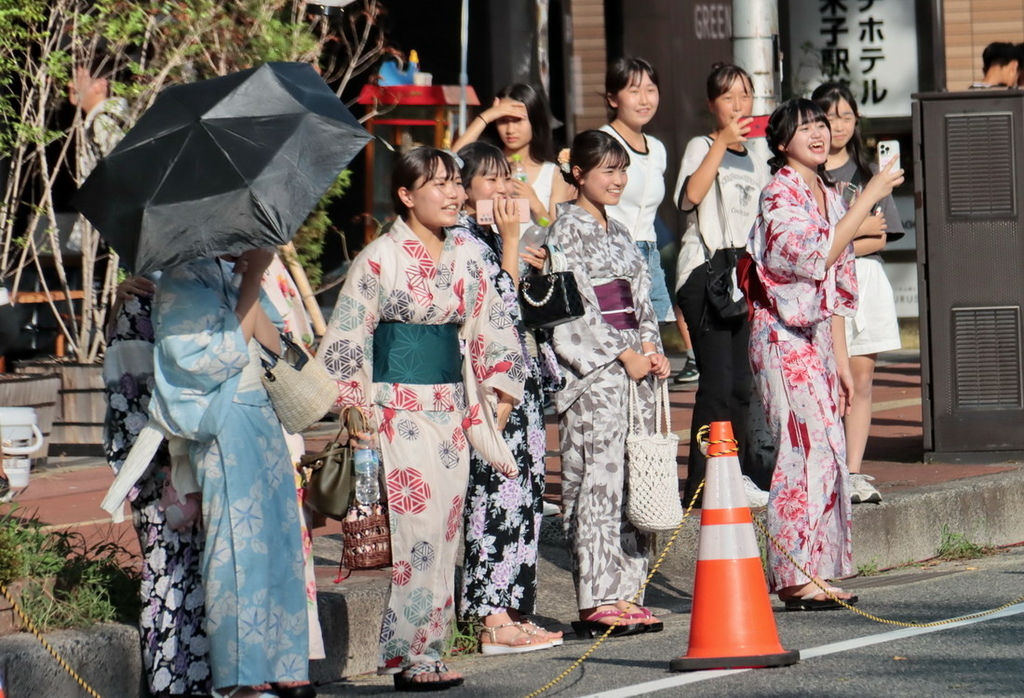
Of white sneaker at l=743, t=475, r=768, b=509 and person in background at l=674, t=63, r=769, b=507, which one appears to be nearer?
white sneaker at l=743, t=475, r=768, b=509

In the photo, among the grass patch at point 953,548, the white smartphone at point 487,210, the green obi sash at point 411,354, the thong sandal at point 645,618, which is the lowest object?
the thong sandal at point 645,618

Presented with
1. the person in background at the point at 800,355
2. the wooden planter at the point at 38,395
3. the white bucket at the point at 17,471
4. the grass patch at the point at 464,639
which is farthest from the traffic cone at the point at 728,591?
the wooden planter at the point at 38,395

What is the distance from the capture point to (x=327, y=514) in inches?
220

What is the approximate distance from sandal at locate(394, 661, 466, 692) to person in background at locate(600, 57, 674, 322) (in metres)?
2.49

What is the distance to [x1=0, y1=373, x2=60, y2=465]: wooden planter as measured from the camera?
9516mm

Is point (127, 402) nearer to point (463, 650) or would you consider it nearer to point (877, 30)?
point (463, 650)

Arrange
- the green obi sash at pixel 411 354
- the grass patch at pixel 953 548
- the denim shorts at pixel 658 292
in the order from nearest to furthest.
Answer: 1. the green obi sash at pixel 411 354
2. the denim shorts at pixel 658 292
3. the grass patch at pixel 953 548

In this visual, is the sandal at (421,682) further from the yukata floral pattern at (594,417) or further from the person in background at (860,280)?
the person in background at (860,280)

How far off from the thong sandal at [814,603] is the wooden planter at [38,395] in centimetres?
446

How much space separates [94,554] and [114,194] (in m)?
1.57

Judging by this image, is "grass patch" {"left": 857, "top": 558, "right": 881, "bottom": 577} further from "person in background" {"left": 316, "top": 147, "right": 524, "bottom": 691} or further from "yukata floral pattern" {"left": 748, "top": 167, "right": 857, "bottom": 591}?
"person in background" {"left": 316, "top": 147, "right": 524, "bottom": 691}

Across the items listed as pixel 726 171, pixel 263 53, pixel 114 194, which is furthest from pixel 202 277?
pixel 263 53

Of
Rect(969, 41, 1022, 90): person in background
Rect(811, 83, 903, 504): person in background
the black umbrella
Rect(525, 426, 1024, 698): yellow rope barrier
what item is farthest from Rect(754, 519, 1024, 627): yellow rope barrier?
Rect(969, 41, 1022, 90): person in background

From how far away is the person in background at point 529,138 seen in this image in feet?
24.2
